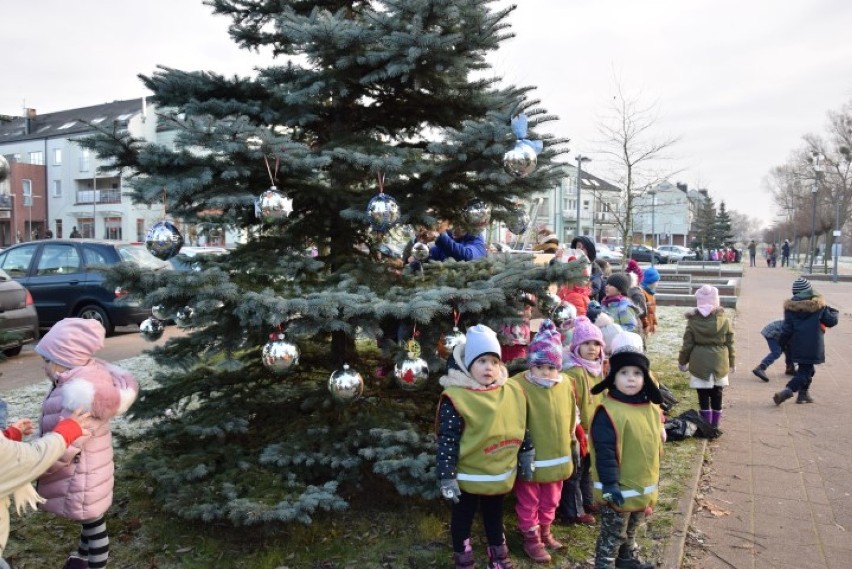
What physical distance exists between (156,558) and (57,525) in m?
0.99

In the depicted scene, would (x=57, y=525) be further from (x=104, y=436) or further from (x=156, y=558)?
(x=104, y=436)

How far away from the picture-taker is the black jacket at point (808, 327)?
25.6 feet

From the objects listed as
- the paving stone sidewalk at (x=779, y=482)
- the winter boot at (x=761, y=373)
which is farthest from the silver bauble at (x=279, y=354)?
the winter boot at (x=761, y=373)

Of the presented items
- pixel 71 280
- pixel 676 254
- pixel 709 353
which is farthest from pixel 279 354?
pixel 676 254

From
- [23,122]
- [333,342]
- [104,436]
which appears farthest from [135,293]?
[23,122]

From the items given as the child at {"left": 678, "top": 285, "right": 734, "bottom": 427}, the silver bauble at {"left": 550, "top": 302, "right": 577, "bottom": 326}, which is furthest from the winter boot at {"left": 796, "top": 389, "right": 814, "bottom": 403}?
the silver bauble at {"left": 550, "top": 302, "right": 577, "bottom": 326}

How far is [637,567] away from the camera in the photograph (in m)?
3.83

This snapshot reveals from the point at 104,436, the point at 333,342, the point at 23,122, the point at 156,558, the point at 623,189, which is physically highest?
the point at 23,122

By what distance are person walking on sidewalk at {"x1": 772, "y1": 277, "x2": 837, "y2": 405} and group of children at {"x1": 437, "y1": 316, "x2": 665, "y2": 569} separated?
16.9 feet

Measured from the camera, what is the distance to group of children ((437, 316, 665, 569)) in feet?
11.7

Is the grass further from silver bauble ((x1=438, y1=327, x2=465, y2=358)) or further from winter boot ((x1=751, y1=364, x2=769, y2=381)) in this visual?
winter boot ((x1=751, y1=364, x2=769, y2=381))

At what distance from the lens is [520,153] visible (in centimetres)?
369

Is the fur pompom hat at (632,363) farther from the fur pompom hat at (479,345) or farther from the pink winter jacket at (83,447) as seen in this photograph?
the pink winter jacket at (83,447)

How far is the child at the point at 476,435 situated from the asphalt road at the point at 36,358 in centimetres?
557
